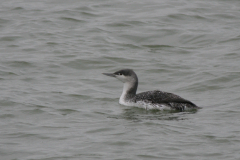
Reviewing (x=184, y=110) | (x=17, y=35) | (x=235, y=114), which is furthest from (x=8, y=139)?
(x=17, y=35)

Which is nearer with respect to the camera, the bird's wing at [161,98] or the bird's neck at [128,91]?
the bird's wing at [161,98]

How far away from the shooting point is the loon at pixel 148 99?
955 cm

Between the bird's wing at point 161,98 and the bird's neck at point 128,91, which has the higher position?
the bird's wing at point 161,98

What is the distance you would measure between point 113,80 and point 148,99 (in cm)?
235

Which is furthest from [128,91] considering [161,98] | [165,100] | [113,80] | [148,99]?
[113,80]

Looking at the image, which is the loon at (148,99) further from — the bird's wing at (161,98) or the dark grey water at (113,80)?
the dark grey water at (113,80)

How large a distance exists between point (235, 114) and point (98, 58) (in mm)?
4855

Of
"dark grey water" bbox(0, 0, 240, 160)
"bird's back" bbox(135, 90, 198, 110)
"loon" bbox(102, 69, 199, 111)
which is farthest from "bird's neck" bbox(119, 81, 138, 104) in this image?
"bird's back" bbox(135, 90, 198, 110)

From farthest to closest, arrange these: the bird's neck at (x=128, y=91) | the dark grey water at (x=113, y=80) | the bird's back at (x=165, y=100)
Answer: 1. the bird's neck at (x=128, y=91)
2. the bird's back at (x=165, y=100)
3. the dark grey water at (x=113, y=80)

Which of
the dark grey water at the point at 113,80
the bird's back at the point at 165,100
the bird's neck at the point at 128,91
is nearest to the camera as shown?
the dark grey water at the point at 113,80

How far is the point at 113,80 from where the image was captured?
11992mm

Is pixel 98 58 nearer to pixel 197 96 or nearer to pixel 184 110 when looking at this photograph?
pixel 197 96

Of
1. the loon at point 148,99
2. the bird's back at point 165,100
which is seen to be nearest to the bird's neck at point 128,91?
the loon at point 148,99

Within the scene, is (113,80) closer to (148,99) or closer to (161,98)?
(148,99)
